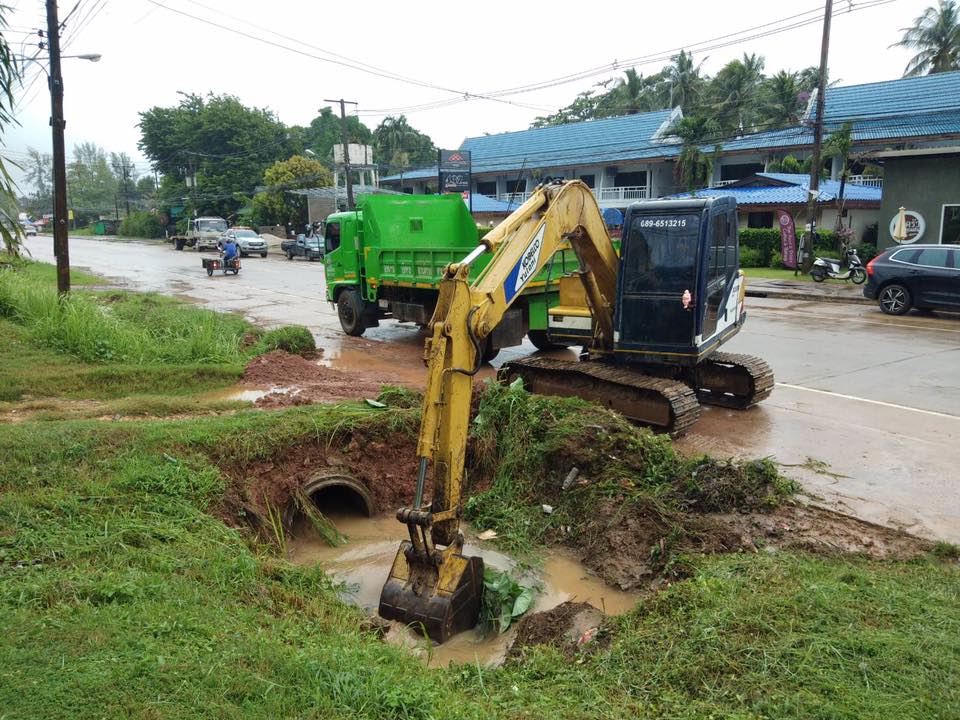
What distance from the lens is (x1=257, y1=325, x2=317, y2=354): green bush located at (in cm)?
1358

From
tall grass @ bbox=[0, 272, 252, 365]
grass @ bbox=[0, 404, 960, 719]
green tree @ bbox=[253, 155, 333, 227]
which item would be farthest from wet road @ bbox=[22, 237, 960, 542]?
green tree @ bbox=[253, 155, 333, 227]

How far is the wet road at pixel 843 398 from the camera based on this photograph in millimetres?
6863

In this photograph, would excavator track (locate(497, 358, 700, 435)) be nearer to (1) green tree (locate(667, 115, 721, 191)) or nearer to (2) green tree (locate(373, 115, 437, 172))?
(1) green tree (locate(667, 115, 721, 191))

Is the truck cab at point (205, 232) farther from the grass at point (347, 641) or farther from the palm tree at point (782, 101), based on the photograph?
the grass at point (347, 641)

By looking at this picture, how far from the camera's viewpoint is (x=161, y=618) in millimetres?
4031

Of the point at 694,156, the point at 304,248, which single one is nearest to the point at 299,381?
the point at 694,156

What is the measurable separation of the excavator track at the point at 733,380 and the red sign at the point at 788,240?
1989 cm

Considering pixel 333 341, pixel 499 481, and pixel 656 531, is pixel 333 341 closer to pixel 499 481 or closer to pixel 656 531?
pixel 499 481

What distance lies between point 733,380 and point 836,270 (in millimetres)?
18312

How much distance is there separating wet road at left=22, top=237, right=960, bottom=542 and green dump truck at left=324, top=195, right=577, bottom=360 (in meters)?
0.74

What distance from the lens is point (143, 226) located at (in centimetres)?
7912

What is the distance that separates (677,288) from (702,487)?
10.4 ft

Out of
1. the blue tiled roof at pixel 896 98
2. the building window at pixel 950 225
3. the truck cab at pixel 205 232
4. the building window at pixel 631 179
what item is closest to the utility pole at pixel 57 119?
the building window at pixel 950 225

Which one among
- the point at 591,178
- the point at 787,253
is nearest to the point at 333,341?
the point at 787,253
